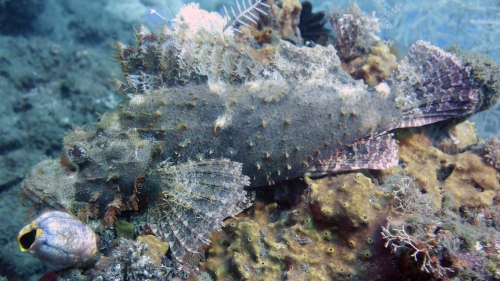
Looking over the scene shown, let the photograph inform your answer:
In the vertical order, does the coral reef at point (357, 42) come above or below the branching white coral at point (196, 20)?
above

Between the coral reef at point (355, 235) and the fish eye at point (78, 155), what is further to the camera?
the fish eye at point (78, 155)

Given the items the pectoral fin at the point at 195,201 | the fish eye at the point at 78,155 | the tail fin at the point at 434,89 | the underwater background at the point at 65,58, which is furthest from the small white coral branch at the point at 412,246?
the underwater background at the point at 65,58

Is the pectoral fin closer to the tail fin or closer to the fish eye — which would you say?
the fish eye

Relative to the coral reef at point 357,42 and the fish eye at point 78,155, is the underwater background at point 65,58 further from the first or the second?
the fish eye at point 78,155

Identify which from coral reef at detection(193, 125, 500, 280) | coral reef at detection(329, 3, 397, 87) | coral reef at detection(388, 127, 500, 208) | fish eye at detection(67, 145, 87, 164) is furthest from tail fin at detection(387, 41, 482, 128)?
fish eye at detection(67, 145, 87, 164)

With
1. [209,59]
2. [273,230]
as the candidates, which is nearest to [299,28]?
[209,59]

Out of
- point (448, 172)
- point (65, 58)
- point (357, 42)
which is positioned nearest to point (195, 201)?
point (448, 172)

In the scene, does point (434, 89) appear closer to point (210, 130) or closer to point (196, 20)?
point (210, 130)
